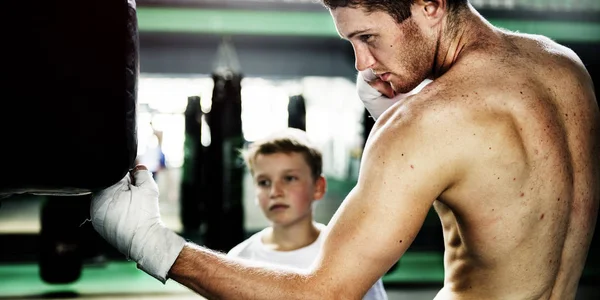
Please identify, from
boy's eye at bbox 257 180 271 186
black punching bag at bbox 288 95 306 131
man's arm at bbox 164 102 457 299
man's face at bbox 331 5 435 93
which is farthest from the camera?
black punching bag at bbox 288 95 306 131

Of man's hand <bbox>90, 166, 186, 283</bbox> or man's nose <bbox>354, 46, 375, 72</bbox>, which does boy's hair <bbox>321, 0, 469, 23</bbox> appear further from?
man's hand <bbox>90, 166, 186, 283</bbox>

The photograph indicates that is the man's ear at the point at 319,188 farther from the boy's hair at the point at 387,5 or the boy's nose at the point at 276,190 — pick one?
the boy's hair at the point at 387,5

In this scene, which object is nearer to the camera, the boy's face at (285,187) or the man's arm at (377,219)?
the man's arm at (377,219)

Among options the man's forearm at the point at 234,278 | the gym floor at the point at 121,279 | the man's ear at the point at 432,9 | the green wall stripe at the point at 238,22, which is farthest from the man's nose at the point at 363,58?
the green wall stripe at the point at 238,22

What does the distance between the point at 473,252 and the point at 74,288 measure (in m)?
4.05

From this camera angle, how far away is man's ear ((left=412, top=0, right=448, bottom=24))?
46.8 inches

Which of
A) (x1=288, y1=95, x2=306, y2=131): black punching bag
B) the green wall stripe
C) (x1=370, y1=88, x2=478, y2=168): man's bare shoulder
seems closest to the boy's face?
(x1=370, y1=88, x2=478, y2=168): man's bare shoulder

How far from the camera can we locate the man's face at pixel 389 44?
3.86 ft

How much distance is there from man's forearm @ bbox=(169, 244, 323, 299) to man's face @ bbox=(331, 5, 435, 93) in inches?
17.7

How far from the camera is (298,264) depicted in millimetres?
2092

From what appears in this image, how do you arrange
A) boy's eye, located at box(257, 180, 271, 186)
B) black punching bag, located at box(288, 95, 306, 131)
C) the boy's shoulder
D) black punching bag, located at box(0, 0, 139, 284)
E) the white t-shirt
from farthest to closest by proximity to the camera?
black punching bag, located at box(288, 95, 306, 131)
boy's eye, located at box(257, 180, 271, 186)
the boy's shoulder
the white t-shirt
black punching bag, located at box(0, 0, 139, 284)

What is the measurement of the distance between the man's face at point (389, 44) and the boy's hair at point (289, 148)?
3.75 feet

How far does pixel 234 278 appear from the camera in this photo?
1.11 m

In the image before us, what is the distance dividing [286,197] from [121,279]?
10.6ft
